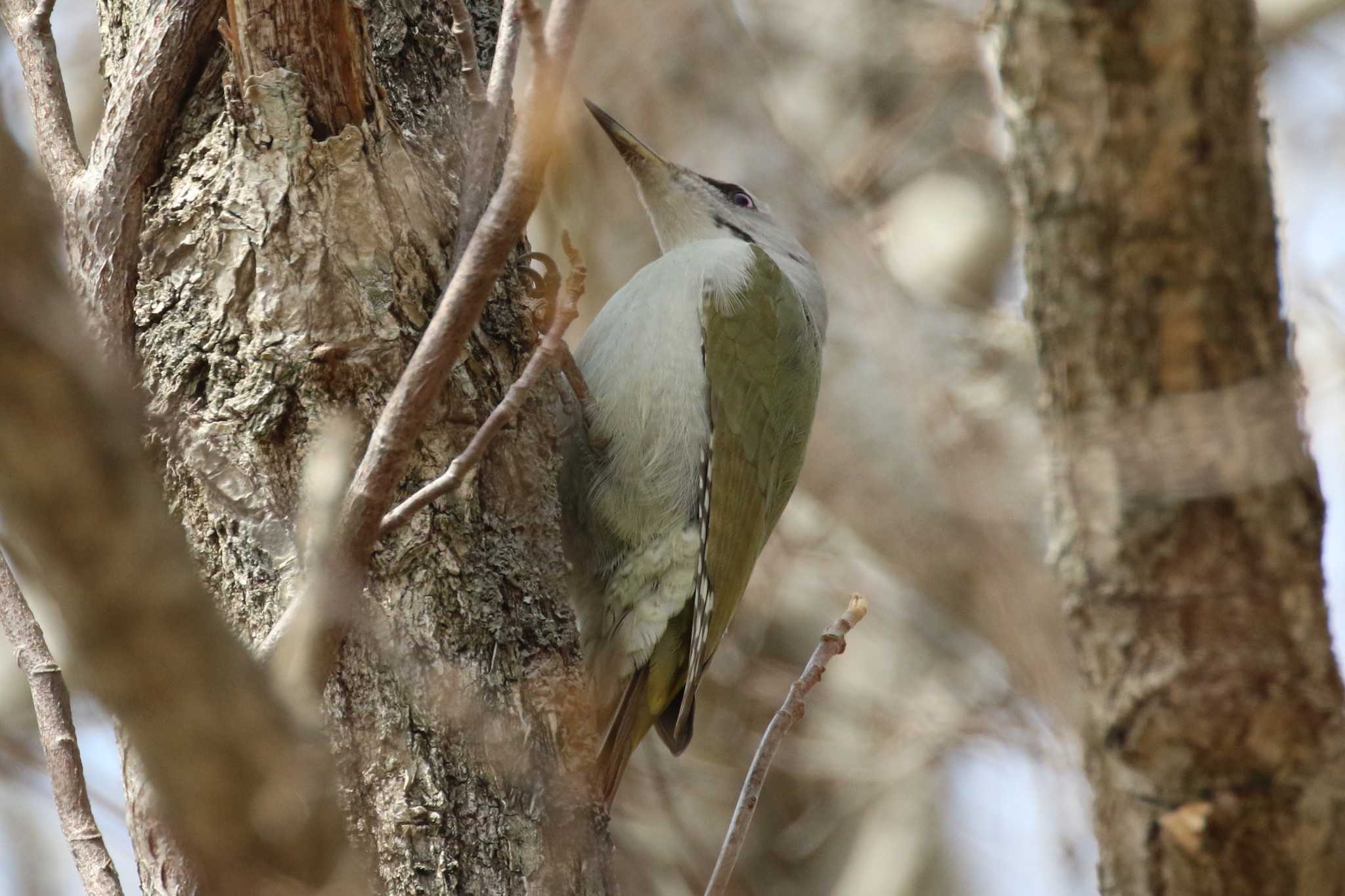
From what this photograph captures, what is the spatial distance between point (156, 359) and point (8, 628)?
1.67 feet

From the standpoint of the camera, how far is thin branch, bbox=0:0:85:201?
2.37 meters

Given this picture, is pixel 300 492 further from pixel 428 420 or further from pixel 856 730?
pixel 856 730

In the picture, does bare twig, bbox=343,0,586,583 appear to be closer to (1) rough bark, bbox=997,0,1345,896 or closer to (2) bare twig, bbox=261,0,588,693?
(2) bare twig, bbox=261,0,588,693

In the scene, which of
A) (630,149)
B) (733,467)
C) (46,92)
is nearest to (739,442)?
(733,467)

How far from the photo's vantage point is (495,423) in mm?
1851

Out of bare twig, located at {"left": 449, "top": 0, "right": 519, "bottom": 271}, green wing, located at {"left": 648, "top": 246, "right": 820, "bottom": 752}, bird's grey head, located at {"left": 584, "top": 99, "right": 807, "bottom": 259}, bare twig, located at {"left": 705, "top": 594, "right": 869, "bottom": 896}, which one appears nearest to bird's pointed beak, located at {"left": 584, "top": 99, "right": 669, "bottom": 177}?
bird's grey head, located at {"left": 584, "top": 99, "right": 807, "bottom": 259}

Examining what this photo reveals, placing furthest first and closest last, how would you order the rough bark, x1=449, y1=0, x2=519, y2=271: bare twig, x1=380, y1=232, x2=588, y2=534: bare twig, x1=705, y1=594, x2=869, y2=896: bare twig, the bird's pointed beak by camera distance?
the bird's pointed beak, x1=705, y1=594, x2=869, y2=896: bare twig, x1=449, y1=0, x2=519, y2=271: bare twig, x1=380, y1=232, x2=588, y2=534: bare twig, the rough bark

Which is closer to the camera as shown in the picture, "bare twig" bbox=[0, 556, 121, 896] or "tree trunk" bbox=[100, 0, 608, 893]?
"bare twig" bbox=[0, 556, 121, 896]

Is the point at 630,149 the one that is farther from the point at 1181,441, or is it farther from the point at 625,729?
the point at 1181,441

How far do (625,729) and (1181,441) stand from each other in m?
1.93

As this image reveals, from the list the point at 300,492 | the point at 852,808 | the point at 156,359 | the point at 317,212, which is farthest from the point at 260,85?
the point at 852,808

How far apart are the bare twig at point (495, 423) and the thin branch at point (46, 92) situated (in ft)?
3.08

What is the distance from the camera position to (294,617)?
176cm

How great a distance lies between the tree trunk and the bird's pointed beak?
1.45 m
